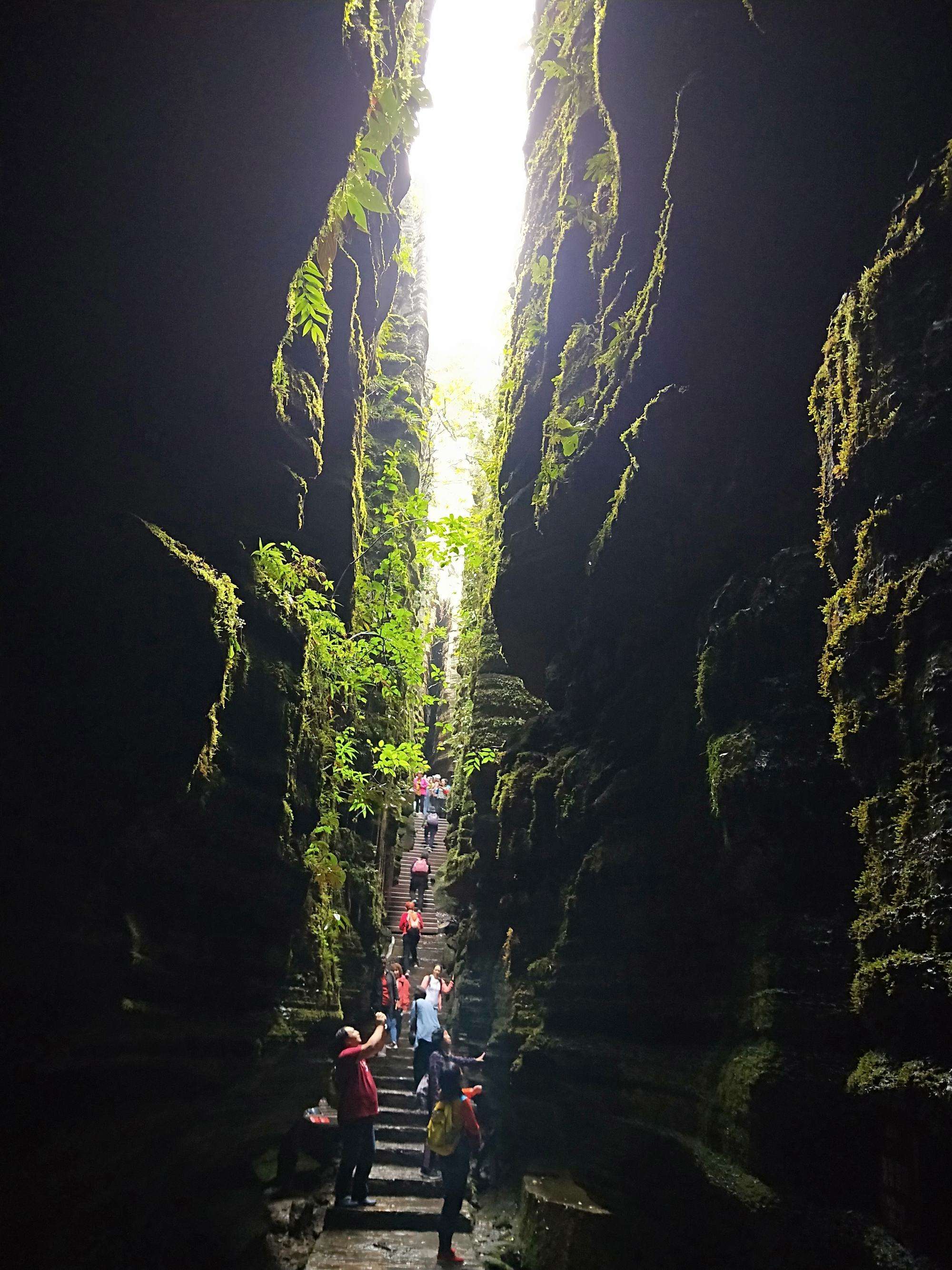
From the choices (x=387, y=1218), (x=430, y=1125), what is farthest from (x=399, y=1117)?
(x=430, y=1125)

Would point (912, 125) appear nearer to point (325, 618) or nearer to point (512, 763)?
point (325, 618)

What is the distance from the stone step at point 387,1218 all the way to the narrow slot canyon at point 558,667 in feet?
0.14

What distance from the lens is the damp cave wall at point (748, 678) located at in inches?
154

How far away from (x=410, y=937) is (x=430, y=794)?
8.78m

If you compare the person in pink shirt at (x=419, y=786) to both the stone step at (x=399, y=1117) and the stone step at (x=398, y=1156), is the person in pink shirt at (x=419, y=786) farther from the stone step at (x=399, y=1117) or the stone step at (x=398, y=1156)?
the stone step at (x=398, y=1156)

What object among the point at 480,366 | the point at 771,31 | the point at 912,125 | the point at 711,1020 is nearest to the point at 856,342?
the point at 912,125

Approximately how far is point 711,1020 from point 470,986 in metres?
8.02

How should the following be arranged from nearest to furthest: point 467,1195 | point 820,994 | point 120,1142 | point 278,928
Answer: point 820,994
point 120,1142
point 278,928
point 467,1195

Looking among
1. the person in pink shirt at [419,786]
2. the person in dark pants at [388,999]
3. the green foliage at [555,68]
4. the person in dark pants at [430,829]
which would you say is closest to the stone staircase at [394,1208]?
the person in dark pants at [388,999]

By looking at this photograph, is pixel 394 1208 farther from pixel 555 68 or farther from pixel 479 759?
pixel 555 68

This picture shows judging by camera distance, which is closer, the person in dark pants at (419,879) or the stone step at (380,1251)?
the stone step at (380,1251)

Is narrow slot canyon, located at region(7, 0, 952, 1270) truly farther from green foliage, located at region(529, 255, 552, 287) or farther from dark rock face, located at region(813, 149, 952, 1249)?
green foliage, located at region(529, 255, 552, 287)

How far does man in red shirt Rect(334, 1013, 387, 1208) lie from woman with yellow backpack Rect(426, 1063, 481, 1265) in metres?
0.81

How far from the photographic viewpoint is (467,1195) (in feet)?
31.1
